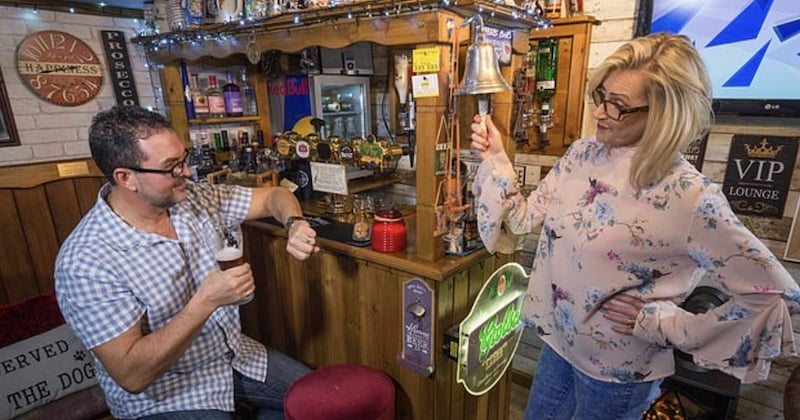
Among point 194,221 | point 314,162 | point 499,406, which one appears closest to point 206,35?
point 314,162

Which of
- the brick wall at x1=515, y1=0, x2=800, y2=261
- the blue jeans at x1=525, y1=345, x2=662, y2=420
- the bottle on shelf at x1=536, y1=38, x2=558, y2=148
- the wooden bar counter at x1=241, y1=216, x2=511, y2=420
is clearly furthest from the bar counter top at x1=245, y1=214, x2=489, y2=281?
the brick wall at x1=515, y1=0, x2=800, y2=261

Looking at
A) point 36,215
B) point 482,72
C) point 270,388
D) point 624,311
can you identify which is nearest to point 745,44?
point 482,72

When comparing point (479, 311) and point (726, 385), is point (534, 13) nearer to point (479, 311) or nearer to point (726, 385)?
point (479, 311)

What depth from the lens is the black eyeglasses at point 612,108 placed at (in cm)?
103

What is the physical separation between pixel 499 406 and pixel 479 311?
0.72 metres

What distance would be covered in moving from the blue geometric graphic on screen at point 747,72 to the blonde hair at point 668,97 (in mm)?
900

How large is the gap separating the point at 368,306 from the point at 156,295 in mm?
789

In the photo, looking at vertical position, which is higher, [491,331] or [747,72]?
[747,72]

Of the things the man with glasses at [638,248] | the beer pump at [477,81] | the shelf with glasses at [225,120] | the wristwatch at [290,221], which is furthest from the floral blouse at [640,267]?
the shelf with glasses at [225,120]

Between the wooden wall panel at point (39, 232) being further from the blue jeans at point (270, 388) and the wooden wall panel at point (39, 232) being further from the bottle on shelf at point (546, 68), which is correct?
the bottle on shelf at point (546, 68)

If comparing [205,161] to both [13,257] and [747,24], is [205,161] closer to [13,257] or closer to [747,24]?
[13,257]

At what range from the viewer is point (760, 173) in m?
1.70

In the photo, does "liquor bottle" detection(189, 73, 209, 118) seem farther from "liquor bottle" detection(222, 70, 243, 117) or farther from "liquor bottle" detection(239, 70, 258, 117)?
"liquor bottle" detection(239, 70, 258, 117)

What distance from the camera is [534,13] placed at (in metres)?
1.65
